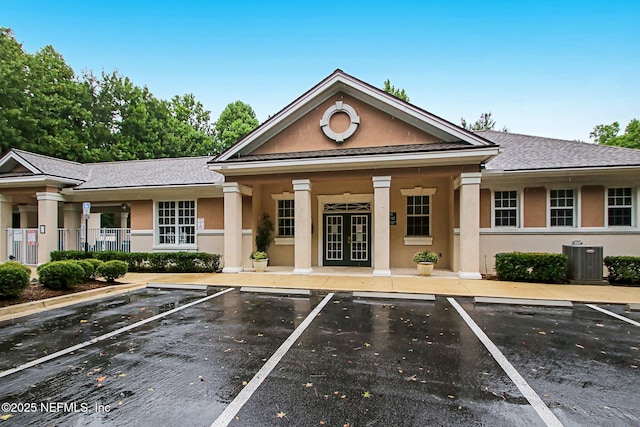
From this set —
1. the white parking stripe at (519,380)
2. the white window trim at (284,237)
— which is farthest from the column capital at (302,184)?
the white parking stripe at (519,380)

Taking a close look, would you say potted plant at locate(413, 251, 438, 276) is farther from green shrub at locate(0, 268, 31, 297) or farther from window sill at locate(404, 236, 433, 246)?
green shrub at locate(0, 268, 31, 297)

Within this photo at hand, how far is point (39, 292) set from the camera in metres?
8.11

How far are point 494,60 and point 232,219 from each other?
1522 cm

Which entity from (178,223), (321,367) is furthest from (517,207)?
(178,223)

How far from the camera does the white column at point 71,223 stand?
1527 cm

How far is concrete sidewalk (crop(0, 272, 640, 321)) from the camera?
776 cm

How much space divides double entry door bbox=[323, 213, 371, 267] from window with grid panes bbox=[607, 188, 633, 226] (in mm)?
8442

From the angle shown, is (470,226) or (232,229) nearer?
(470,226)

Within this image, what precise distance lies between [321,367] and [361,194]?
9932mm

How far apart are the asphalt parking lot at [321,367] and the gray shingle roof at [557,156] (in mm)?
5816

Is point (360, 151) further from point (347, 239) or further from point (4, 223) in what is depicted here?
point (4, 223)

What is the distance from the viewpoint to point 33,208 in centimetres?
1745

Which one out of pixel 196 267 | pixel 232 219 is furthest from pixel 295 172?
pixel 196 267

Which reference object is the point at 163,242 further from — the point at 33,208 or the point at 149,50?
the point at 149,50
